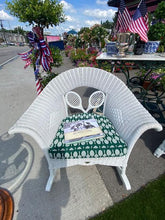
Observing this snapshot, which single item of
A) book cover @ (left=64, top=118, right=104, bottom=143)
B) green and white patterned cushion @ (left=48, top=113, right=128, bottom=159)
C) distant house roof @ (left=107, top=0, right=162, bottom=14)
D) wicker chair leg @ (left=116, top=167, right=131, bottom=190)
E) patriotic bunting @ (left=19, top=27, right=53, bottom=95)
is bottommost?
wicker chair leg @ (left=116, top=167, right=131, bottom=190)

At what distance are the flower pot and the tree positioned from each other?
1.65 m

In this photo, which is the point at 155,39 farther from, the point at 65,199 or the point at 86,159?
the point at 65,199

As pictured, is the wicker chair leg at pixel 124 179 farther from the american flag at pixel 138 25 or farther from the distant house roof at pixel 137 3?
the distant house roof at pixel 137 3

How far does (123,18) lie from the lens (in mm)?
1890

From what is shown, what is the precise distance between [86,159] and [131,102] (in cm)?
80

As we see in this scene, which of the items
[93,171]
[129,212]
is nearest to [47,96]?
[93,171]

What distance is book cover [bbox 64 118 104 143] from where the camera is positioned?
3.77 ft

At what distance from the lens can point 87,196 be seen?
121cm

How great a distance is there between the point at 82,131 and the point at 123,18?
201 cm

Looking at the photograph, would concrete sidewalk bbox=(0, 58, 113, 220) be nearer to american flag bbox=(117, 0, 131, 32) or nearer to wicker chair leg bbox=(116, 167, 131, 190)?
wicker chair leg bbox=(116, 167, 131, 190)

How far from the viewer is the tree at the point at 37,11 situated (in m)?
1.74

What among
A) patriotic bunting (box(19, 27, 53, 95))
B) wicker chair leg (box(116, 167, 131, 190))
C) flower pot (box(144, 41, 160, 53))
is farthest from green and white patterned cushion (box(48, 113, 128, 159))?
flower pot (box(144, 41, 160, 53))

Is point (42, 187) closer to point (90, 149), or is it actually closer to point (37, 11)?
point (90, 149)

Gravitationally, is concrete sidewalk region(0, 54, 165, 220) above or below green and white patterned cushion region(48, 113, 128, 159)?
below
